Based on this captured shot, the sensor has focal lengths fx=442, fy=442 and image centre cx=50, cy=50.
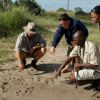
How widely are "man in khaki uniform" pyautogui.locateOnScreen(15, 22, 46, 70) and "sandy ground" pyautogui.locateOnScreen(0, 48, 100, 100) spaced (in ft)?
0.96

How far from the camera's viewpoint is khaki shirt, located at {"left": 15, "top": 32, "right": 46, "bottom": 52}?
31.8 ft

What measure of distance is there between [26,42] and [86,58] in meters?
2.18

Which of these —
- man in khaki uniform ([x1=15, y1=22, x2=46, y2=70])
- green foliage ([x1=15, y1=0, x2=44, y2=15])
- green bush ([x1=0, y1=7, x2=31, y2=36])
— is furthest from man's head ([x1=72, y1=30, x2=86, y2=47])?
green foliage ([x1=15, y1=0, x2=44, y2=15])

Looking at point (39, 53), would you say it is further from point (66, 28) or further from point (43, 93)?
point (43, 93)

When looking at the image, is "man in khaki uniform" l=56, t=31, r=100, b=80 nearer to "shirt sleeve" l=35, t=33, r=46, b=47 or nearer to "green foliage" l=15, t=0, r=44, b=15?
"shirt sleeve" l=35, t=33, r=46, b=47

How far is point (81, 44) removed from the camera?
7.89 meters

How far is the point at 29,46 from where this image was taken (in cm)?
989

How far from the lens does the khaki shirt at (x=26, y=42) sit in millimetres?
9680

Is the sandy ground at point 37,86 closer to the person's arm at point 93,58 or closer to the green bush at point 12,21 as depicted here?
the person's arm at point 93,58

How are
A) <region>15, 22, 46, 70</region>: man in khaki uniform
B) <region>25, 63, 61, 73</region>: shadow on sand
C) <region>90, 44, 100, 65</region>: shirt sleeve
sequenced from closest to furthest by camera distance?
<region>90, 44, 100, 65</region>: shirt sleeve → <region>15, 22, 46, 70</region>: man in khaki uniform → <region>25, 63, 61, 73</region>: shadow on sand

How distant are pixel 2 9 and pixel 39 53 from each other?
421 inches

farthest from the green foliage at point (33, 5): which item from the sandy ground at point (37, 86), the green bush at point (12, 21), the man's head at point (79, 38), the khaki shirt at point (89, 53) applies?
the man's head at point (79, 38)

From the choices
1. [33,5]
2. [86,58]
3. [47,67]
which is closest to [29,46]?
[47,67]

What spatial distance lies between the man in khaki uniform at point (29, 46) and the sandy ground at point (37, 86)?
0.96 ft
